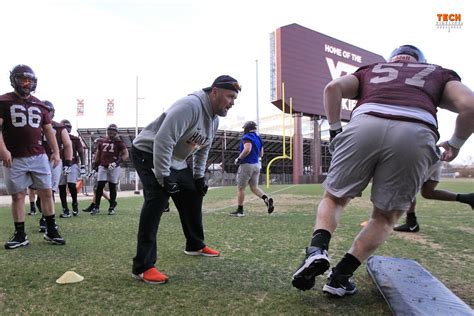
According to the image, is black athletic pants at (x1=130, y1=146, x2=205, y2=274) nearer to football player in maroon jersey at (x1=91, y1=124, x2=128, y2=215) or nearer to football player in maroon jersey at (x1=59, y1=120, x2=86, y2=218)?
football player in maroon jersey at (x1=59, y1=120, x2=86, y2=218)

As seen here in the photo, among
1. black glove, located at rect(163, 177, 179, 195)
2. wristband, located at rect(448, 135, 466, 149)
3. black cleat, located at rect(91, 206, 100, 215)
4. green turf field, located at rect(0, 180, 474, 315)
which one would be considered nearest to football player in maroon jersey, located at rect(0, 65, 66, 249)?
green turf field, located at rect(0, 180, 474, 315)

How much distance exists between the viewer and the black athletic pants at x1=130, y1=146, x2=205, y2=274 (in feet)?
9.29

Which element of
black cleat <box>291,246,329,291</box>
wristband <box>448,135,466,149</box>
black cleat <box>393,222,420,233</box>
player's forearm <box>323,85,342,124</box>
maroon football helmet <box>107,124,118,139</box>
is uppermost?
maroon football helmet <box>107,124,118,139</box>

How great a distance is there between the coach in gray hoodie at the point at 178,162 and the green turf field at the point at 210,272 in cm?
21

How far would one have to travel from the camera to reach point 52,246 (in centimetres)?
405

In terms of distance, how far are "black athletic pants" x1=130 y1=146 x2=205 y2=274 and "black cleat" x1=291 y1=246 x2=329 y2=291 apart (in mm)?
1241

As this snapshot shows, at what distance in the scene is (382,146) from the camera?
219cm

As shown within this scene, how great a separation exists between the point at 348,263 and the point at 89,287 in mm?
1797

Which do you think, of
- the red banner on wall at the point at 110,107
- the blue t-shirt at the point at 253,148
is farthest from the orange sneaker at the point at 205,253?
the red banner on wall at the point at 110,107

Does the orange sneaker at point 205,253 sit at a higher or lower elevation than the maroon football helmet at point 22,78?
lower

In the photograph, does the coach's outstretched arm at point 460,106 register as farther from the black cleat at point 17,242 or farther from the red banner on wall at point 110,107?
the red banner on wall at point 110,107

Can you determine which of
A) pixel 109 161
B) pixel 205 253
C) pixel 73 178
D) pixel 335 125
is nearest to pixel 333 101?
pixel 335 125

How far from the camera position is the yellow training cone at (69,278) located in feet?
8.73

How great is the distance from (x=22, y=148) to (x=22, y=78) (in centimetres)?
77
